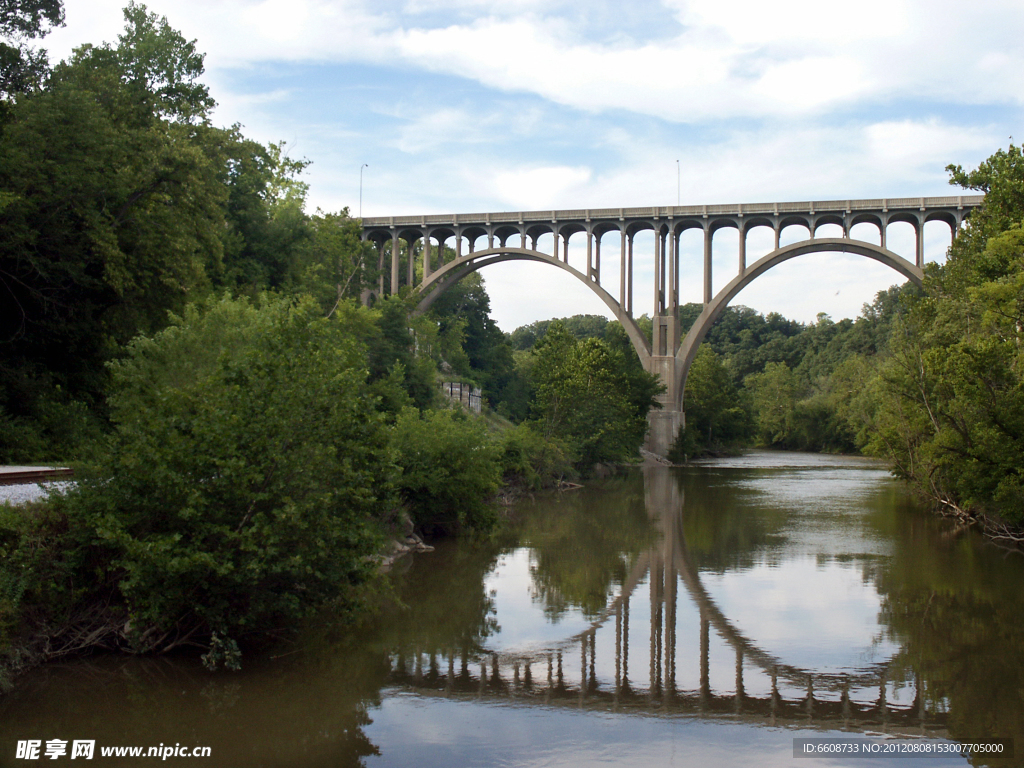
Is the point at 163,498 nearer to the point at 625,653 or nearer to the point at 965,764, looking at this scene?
the point at 625,653

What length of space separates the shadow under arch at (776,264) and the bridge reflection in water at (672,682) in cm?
3292

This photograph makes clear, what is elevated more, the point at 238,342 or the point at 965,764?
the point at 238,342

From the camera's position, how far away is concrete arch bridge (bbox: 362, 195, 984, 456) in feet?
133

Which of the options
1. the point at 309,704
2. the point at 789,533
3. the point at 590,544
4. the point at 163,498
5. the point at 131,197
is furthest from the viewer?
the point at 789,533

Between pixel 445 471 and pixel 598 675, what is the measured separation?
340 inches

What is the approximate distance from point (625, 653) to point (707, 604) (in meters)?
3.03

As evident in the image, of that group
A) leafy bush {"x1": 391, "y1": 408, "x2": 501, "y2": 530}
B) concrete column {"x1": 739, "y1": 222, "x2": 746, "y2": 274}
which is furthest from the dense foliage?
concrete column {"x1": 739, "y1": 222, "x2": 746, "y2": 274}

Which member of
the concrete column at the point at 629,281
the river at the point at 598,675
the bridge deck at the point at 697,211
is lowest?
the river at the point at 598,675

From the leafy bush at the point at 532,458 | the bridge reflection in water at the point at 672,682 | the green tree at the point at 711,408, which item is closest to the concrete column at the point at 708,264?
the leafy bush at the point at 532,458

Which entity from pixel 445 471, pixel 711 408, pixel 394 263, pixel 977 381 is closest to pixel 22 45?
pixel 445 471

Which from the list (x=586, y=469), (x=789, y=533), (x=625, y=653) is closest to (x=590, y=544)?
(x=789, y=533)

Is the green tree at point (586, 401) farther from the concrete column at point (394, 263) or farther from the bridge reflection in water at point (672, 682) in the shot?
the bridge reflection in water at point (672, 682)

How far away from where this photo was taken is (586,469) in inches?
1476

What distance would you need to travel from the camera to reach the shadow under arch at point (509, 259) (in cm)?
4534
